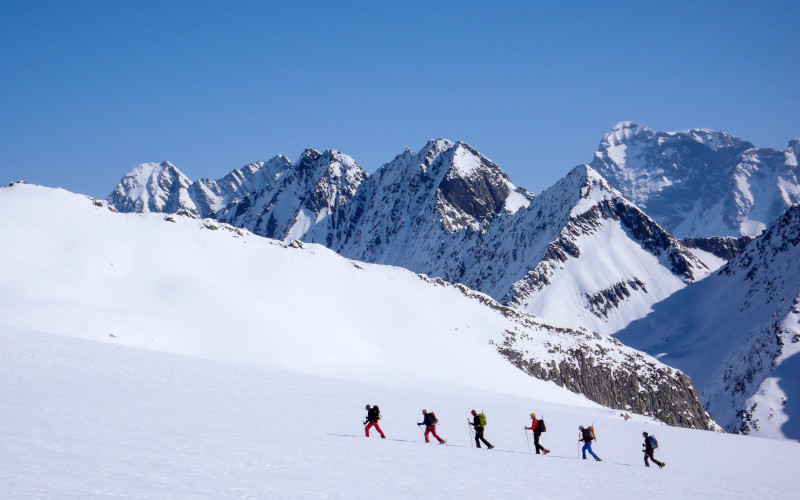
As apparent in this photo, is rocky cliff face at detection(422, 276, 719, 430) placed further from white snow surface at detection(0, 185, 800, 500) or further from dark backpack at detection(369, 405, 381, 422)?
dark backpack at detection(369, 405, 381, 422)

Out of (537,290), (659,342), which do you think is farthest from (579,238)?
(659,342)

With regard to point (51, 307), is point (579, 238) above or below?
above

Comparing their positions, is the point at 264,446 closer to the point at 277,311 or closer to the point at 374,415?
the point at 374,415

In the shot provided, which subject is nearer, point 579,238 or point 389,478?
point 389,478

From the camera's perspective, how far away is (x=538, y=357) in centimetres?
8138

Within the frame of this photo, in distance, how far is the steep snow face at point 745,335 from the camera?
11244cm

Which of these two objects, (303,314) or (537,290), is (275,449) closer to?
(303,314)

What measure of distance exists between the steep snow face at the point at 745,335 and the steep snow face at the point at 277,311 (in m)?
31.9

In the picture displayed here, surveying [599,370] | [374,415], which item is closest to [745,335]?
[599,370]

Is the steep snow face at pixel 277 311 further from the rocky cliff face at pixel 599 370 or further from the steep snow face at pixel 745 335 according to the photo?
the steep snow face at pixel 745 335

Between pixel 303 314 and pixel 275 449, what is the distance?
168 feet

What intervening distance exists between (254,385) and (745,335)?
144m

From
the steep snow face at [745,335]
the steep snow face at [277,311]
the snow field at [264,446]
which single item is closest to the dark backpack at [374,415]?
the snow field at [264,446]

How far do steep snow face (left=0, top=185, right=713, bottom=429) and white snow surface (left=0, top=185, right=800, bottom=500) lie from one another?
28 cm
